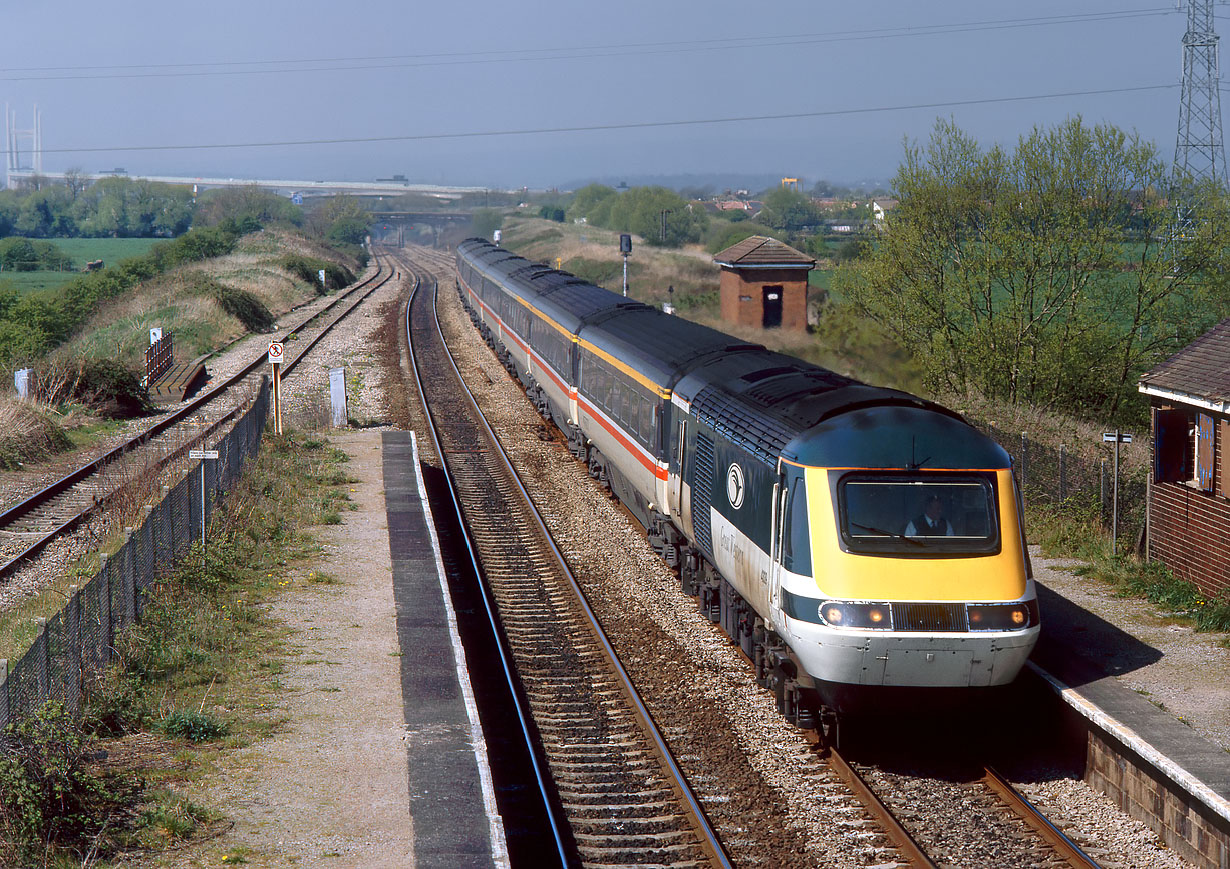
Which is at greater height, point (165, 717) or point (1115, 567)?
point (1115, 567)

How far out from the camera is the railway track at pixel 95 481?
54.3ft

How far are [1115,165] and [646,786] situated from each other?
2191cm

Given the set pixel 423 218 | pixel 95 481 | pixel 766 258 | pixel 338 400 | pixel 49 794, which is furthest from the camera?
pixel 423 218

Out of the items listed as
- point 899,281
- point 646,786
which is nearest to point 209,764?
point 646,786

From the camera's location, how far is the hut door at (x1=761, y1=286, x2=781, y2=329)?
4597 cm

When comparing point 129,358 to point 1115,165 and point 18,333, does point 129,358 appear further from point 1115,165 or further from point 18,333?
point 1115,165

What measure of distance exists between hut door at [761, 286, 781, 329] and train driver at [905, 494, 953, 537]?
36.7 meters

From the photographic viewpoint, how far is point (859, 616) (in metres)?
9.34

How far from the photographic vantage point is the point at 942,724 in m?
10.8

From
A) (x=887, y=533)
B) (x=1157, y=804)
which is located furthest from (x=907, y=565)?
(x=1157, y=804)

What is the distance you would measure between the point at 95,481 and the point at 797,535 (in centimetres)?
1519

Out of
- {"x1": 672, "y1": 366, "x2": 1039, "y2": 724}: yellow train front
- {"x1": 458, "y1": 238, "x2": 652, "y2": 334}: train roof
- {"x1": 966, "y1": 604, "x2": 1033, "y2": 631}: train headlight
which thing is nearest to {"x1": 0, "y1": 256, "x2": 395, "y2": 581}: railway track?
{"x1": 458, "y1": 238, "x2": 652, "y2": 334}: train roof

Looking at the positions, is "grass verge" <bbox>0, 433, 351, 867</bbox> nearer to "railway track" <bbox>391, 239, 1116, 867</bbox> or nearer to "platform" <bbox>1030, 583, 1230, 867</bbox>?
"railway track" <bbox>391, 239, 1116, 867</bbox>

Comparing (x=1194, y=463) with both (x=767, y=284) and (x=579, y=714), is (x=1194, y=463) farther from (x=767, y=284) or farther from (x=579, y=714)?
(x=767, y=284)
